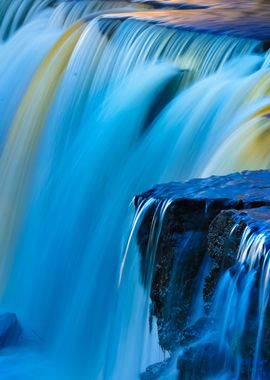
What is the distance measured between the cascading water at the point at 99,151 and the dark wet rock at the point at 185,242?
0.46 metres

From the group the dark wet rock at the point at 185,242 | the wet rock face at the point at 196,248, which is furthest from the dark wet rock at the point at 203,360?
the dark wet rock at the point at 185,242

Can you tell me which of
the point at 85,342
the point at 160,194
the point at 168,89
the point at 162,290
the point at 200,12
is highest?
the point at 200,12

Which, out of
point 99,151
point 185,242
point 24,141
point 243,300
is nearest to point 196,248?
point 185,242

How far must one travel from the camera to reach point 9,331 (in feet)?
24.2

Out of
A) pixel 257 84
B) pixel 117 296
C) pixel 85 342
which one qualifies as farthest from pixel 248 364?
pixel 257 84

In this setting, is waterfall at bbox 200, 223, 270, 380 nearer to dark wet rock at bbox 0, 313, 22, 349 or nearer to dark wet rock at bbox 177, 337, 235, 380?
dark wet rock at bbox 177, 337, 235, 380

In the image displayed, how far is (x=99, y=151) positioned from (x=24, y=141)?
4.05ft

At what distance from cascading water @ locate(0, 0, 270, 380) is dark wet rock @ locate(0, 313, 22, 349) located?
0.13 m

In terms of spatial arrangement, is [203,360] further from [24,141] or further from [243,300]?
[24,141]

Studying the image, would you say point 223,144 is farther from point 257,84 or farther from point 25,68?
point 25,68

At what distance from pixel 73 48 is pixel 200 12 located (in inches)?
55.9

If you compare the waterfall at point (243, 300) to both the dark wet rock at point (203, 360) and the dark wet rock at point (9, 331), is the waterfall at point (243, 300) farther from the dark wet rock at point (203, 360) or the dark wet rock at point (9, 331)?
the dark wet rock at point (9, 331)

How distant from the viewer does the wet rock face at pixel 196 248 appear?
4848 millimetres

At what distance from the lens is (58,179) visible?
8648mm
